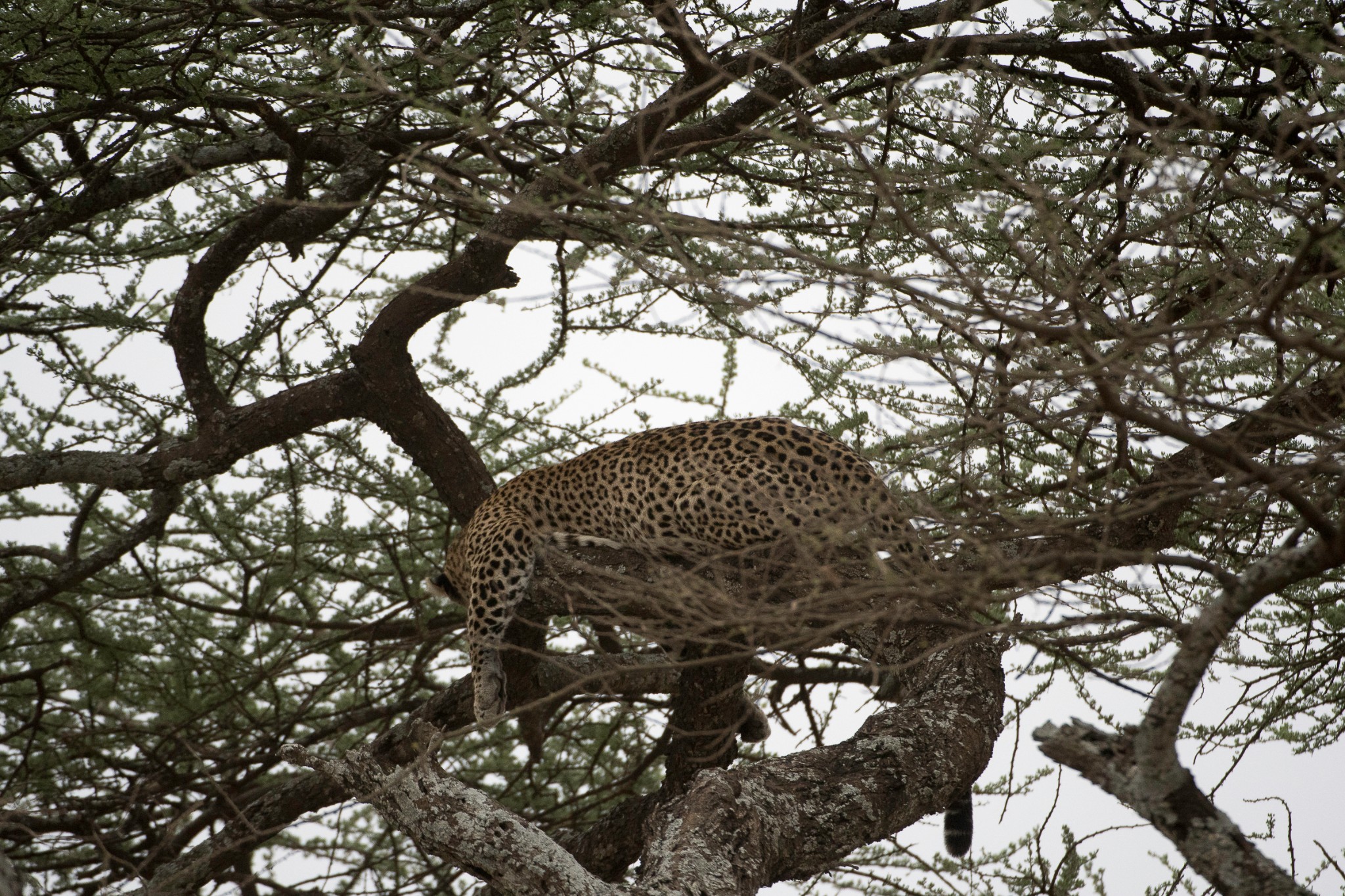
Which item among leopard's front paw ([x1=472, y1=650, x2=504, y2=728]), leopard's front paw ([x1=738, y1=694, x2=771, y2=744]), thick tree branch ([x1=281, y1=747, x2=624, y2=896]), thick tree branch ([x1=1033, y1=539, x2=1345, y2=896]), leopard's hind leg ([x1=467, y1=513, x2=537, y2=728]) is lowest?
thick tree branch ([x1=1033, y1=539, x2=1345, y2=896])

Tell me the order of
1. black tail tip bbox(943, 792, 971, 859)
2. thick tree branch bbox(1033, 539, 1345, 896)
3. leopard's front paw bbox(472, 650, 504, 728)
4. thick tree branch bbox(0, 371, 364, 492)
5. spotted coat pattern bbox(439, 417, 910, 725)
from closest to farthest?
thick tree branch bbox(1033, 539, 1345, 896) < black tail tip bbox(943, 792, 971, 859) < spotted coat pattern bbox(439, 417, 910, 725) < leopard's front paw bbox(472, 650, 504, 728) < thick tree branch bbox(0, 371, 364, 492)

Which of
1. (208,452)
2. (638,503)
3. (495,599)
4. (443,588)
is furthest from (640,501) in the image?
(208,452)

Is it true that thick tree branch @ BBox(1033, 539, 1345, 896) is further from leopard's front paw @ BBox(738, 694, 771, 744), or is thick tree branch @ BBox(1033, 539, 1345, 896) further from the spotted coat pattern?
leopard's front paw @ BBox(738, 694, 771, 744)

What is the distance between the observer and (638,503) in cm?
552

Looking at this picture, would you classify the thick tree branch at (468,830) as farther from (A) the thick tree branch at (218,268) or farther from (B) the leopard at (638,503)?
(A) the thick tree branch at (218,268)

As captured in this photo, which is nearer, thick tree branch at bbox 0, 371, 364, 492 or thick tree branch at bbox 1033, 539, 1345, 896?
thick tree branch at bbox 1033, 539, 1345, 896

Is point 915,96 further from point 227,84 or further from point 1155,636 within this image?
point 227,84

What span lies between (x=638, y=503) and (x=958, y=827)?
1.96 metres

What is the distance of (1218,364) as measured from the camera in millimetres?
3826

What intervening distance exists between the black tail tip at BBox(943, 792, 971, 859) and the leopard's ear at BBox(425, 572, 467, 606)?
2753 millimetres

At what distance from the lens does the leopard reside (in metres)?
4.95

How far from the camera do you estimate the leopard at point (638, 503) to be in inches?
195

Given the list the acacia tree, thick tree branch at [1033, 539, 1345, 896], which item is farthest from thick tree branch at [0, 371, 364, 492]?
thick tree branch at [1033, 539, 1345, 896]

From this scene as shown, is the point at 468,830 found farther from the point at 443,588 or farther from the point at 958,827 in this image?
the point at 443,588
